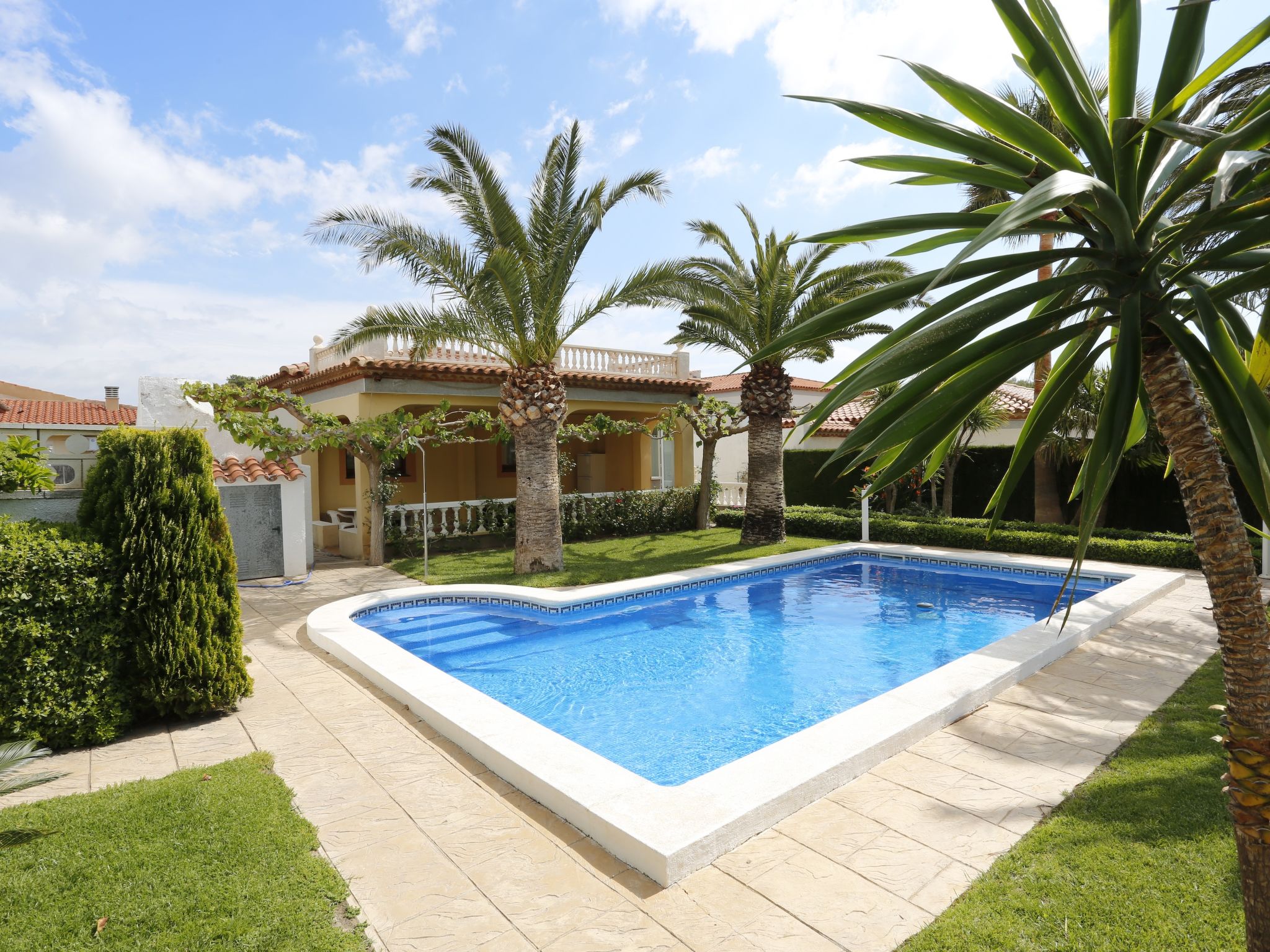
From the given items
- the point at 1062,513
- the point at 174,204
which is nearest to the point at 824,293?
the point at 1062,513

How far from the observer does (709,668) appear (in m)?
9.05

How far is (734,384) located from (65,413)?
93.1 feet

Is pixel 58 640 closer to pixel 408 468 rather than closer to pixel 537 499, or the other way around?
pixel 537 499

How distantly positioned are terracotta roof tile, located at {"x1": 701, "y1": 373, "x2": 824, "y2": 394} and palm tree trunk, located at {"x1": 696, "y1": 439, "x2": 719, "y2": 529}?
11739mm

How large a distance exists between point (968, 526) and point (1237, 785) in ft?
51.5

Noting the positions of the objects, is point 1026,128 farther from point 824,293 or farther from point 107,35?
point 824,293

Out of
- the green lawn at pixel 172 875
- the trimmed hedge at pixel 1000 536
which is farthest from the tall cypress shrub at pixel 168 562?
the trimmed hedge at pixel 1000 536

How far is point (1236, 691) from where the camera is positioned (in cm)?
213

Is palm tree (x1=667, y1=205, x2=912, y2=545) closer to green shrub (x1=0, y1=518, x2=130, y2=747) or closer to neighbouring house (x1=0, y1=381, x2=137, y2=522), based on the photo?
neighbouring house (x1=0, y1=381, x2=137, y2=522)

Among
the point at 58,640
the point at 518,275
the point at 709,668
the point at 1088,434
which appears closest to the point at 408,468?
the point at 518,275

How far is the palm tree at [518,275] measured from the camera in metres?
12.3

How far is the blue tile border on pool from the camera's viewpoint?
1136 centimetres

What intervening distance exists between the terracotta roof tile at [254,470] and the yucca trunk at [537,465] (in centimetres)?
428

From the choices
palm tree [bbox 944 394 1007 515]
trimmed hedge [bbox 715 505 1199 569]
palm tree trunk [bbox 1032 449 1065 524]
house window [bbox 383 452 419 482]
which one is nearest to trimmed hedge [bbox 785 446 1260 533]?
palm tree trunk [bbox 1032 449 1065 524]
